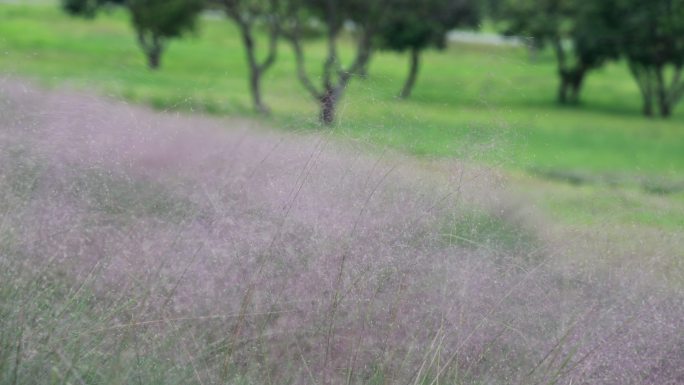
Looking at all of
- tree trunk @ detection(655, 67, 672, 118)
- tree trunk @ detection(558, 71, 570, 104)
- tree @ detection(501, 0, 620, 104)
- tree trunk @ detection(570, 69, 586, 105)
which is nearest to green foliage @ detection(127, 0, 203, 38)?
tree @ detection(501, 0, 620, 104)

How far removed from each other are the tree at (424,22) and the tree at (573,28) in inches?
100

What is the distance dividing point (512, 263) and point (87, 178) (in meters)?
1.34

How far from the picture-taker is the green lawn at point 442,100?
4105mm

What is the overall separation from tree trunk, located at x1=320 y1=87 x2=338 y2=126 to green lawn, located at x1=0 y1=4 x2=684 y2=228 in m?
0.05

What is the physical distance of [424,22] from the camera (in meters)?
41.2

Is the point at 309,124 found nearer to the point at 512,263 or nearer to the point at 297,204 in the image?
the point at 297,204

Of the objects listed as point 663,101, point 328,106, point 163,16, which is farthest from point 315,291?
point 663,101

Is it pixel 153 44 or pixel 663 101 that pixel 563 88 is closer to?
pixel 663 101

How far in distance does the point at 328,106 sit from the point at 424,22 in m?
37.7

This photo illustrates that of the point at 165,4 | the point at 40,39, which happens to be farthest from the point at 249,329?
the point at 40,39

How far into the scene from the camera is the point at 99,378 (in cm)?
366

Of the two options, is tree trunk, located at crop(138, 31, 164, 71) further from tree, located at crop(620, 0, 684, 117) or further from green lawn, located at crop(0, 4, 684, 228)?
tree, located at crop(620, 0, 684, 117)

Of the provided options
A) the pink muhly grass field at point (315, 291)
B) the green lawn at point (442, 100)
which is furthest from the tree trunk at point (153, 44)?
the pink muhly grass field at point (315, 291)

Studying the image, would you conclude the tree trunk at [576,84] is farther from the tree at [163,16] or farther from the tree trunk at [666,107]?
the tree at [163,16]
